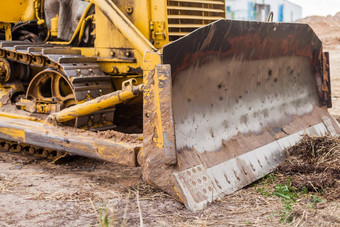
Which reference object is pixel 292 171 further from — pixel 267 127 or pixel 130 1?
pixel 130 1

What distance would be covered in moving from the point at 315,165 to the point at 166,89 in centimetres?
142

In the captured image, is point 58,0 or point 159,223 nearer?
point 159,223

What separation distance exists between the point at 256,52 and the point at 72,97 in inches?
72.5

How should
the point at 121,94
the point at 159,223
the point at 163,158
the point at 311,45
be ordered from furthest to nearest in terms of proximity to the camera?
the point at 311,45, the point at 121,94, the point at 163,158, the point at 159,223

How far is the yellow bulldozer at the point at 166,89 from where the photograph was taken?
3.21 m

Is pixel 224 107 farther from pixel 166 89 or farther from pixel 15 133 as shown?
pixel 15 133

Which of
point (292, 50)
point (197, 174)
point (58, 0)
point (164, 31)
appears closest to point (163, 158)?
point (197, 174)

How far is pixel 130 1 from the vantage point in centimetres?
467

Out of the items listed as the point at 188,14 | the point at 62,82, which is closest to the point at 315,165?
the point at 188,14

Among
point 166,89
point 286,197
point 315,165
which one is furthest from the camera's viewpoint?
point 315,165

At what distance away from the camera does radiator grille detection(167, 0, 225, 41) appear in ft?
15.6

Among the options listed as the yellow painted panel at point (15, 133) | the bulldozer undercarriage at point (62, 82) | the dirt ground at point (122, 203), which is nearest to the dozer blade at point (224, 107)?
the dirt ground at point (122, 203)

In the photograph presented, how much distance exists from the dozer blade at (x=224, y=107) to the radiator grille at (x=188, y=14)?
102 cm

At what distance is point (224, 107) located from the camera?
3807mm
